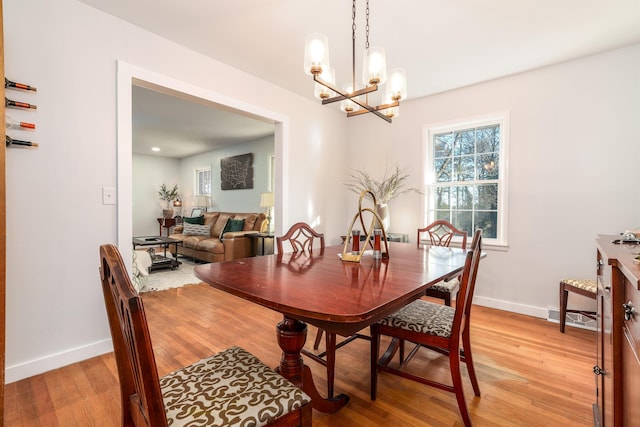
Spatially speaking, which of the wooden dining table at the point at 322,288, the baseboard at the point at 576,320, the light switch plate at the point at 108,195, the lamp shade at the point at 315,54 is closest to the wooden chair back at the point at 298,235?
the wooden dining table at the point at 322,288

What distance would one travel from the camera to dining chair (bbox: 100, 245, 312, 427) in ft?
2.61

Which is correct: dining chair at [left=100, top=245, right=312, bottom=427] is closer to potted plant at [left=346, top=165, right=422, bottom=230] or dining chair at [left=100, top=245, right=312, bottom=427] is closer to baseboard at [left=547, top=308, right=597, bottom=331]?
potted plant at [left=346, top=165, right=422, bottom=230]

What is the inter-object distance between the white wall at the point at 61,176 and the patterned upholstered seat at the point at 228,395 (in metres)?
1.58

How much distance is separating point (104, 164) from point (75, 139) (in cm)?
22

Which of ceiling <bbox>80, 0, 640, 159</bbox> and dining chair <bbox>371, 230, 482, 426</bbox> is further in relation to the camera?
ceiling <bbox>80, 0, 640, 159</bbox>

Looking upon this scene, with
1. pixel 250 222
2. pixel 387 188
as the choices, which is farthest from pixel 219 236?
pixel 387 188

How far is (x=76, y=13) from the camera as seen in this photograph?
79.4 inches

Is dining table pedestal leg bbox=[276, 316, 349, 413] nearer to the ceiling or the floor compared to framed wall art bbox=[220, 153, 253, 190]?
nearer to the floor

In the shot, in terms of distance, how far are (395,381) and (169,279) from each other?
3.58 meters

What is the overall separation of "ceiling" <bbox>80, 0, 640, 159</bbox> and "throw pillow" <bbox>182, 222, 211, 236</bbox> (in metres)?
3.92

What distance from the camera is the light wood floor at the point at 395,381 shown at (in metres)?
1.52

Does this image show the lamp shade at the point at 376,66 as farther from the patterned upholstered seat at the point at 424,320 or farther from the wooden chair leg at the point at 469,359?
the wooden chair leg at the point at 469,359

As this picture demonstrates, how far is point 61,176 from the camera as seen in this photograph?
1976 mm

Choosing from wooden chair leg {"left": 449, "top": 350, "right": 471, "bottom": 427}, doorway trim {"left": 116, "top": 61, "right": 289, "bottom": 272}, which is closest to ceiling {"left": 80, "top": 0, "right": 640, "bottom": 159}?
doorway trim {"left": 116, "top": 61, "right": 289, "bottom": 272}
